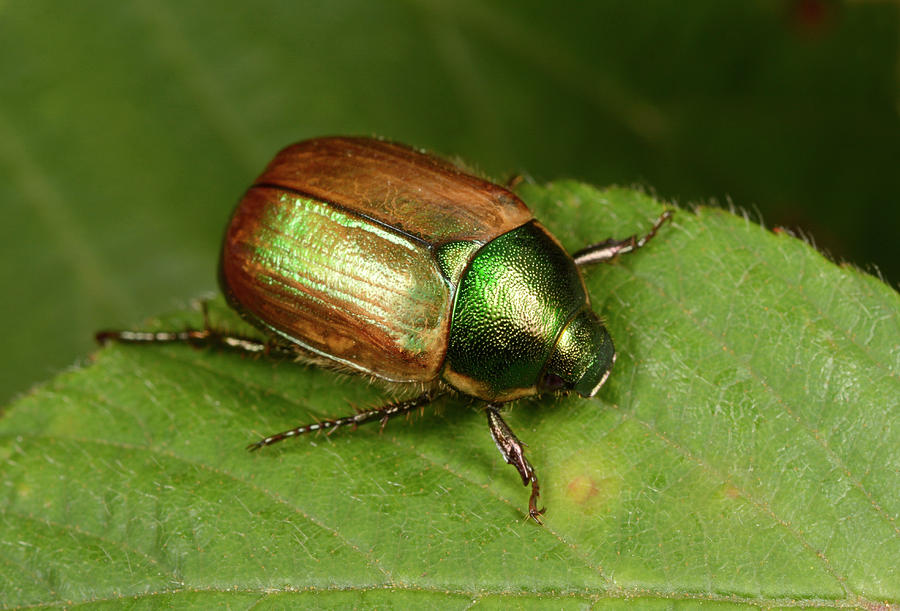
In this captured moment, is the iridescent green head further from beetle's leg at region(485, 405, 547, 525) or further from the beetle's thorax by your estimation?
beetle's leg at region(485, 405, 547, 525)

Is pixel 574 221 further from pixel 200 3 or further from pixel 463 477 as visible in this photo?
pixel 200 3

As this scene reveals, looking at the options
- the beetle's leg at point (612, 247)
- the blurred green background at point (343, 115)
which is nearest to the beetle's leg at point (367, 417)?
the beetle's leg at point (612, 247)

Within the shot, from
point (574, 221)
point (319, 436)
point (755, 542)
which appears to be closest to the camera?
point (755, 542)

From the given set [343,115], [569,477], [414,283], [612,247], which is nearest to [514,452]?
[569,477]

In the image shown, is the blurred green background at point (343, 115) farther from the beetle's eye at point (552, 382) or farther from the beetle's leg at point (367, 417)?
the beetle's leg at point (367, 417)

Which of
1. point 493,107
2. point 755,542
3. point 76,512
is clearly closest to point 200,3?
point 493,107

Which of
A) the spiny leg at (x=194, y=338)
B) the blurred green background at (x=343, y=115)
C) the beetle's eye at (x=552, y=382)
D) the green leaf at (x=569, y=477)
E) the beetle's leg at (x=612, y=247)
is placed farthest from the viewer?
the blurred green background at (x=343, y=115)
